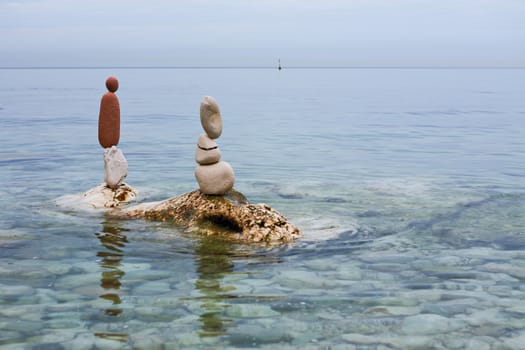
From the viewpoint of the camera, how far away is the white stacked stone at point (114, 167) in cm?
1257

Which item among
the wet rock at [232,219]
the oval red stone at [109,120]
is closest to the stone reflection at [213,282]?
the wet rock at [232,219]

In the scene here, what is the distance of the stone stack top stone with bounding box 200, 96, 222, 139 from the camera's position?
411 inches

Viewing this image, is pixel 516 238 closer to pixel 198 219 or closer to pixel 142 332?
pixel 198 219

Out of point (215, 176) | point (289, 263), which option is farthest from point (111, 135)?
point (289, 263)

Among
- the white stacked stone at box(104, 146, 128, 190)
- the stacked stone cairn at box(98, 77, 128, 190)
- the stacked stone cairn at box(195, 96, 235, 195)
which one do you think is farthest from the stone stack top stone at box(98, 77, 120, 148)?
the stacked stone cairn at box(195, 96, 235, 195)

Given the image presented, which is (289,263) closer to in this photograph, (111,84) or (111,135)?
(111,135)

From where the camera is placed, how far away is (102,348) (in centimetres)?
606

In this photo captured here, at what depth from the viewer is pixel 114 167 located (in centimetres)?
1262

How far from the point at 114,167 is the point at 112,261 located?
4.02 meters

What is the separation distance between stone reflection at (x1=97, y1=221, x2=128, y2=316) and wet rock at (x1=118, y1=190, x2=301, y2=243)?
918mm

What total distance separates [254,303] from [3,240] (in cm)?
453

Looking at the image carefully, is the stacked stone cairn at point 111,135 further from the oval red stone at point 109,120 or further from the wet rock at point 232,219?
the wet rock at point 232,219

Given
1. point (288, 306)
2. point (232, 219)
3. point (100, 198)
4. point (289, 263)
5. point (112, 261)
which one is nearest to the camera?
point (288, 306)

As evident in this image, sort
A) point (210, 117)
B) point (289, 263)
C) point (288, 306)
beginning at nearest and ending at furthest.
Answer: point (288, 306) → point (289, 263) → point (210, 117)
